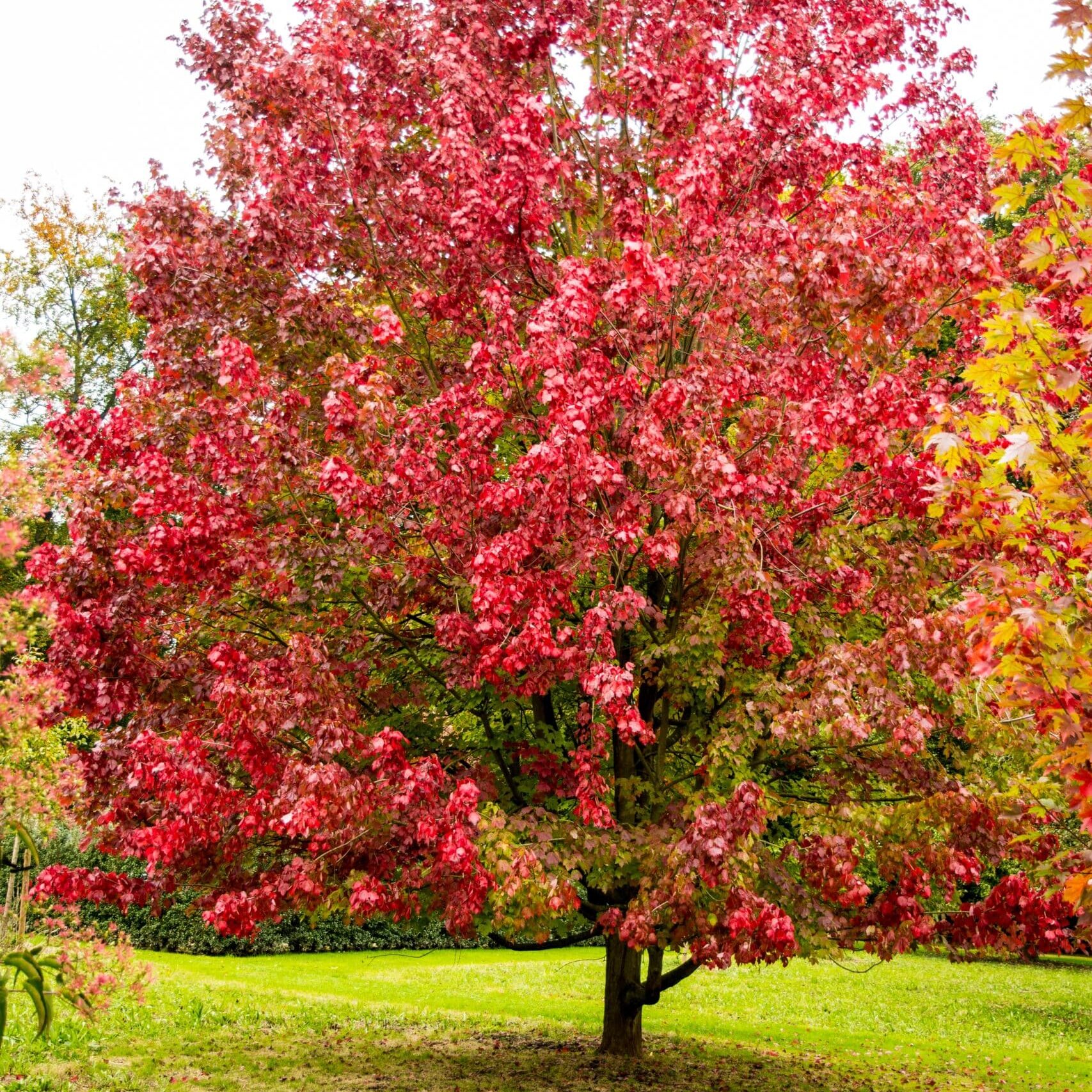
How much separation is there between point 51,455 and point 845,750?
624cm

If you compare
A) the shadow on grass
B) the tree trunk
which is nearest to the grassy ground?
the shadow on grass

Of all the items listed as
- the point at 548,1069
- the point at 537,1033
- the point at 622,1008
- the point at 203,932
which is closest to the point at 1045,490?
the point at 622,1008

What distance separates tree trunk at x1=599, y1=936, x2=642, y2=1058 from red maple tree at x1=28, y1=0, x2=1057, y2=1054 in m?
2.12

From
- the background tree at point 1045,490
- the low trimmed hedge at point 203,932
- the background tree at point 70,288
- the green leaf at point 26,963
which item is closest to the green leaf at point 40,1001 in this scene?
the green leaf at point 26,963

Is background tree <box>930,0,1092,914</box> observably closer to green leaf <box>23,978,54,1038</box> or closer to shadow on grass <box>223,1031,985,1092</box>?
green leaf <box>23,978,54,1038</box>

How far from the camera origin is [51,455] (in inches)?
253

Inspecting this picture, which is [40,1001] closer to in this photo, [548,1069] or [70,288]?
[548,1069]

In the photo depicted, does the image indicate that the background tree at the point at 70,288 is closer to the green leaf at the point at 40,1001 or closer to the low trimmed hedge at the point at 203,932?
the low trimmed hedge at the point at 203,932

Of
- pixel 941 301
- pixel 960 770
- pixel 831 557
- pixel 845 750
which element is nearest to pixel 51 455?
pixel 831 557

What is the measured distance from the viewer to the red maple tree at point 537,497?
6.60m

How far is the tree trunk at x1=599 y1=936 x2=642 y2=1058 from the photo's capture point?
10.2m

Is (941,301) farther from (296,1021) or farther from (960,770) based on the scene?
(296,1021)

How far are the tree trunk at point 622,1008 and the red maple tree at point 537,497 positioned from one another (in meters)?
2.12

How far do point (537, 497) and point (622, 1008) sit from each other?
6.46 meters
